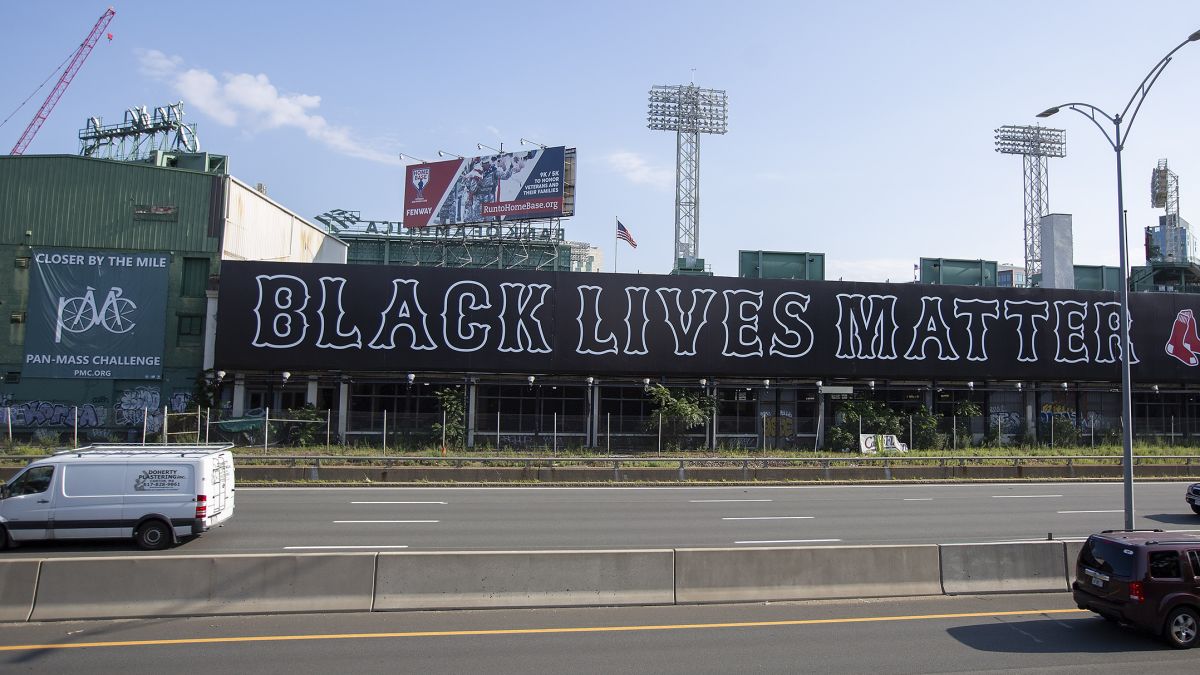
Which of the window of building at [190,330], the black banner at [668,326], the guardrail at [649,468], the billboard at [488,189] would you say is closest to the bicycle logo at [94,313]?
the window of building at [190,330]

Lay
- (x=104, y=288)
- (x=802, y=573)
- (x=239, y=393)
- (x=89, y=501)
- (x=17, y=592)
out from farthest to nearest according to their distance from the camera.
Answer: (x=104, y=288) < (x=239, y=393) < (x=89, y=501) < (x=802, y=573) < (x=17, y=592)

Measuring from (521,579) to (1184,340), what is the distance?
45.7 m

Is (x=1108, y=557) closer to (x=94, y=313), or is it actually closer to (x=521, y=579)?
(x=521, y=579)

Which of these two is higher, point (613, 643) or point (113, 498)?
point (113, 498)

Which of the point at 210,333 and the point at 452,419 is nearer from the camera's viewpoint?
the point at 452,419

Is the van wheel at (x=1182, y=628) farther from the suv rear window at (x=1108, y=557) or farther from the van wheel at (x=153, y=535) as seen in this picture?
the van wheel at (x=153, y=535)

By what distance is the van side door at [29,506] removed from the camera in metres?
16.0

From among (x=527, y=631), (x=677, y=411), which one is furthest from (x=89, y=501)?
(x=677, y=411)

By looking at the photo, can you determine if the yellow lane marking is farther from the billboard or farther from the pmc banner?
the billboard

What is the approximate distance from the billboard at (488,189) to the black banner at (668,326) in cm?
1597

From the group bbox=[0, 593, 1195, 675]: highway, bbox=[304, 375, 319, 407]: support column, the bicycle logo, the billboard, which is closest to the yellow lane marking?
bbox=[0, 593, 1195, 675]: highway

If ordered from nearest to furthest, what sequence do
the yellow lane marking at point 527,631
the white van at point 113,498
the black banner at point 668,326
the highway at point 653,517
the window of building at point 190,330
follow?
the yellow lane marking at point 527,631 < the white van at point 113,498 < the highway at point 653,517 < the black banner at point 668,326 < the window of building at point 190,330

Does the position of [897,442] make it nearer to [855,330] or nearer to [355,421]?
[855,330]

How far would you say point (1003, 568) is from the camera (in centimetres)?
1334
